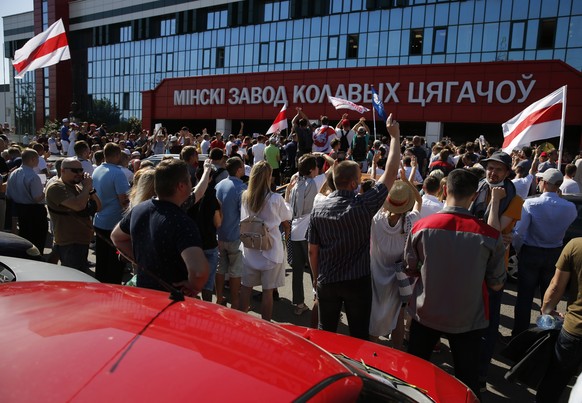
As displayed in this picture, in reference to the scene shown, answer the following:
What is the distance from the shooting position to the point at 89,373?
1.39 meters

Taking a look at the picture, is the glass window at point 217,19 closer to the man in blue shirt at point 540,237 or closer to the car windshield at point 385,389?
the man in blue shirt at point 540,237

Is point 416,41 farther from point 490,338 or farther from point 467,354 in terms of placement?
point 467,354

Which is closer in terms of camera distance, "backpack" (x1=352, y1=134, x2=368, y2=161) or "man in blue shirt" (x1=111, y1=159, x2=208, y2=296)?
"man in blue shirt" (x1=111, y1=159, x2=208, y2=296)

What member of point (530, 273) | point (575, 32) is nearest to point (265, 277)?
point (530, 273)

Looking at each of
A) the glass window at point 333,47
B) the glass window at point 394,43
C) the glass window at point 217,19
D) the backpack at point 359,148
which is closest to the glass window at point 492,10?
the glass window at point 394,43

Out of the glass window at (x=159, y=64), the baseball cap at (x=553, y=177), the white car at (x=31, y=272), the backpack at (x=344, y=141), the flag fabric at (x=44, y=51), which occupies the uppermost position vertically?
the glass window at (x=159, y=64)

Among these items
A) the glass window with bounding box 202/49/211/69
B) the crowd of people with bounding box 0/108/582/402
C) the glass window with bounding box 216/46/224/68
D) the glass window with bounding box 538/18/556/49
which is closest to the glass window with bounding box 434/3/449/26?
the glass window with bounding box 538/18/556/49

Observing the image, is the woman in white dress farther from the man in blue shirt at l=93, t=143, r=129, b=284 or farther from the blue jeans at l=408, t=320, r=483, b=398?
the man in blue shirt at l=93, t=143, r=129, b=284

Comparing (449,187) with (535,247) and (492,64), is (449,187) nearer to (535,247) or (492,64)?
(535,247)

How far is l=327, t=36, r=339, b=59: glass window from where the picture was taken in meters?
39.3

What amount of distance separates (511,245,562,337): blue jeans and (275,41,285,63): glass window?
40.3m

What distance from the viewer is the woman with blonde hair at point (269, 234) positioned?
4891 millimetres

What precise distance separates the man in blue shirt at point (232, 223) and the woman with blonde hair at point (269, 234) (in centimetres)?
20

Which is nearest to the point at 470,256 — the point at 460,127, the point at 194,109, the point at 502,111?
the point at 502,111
